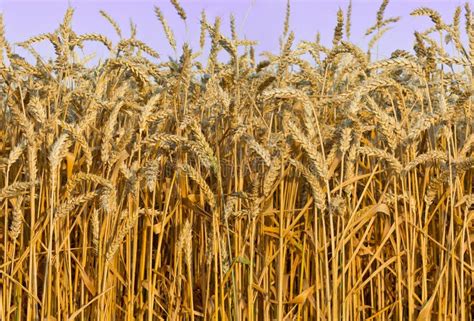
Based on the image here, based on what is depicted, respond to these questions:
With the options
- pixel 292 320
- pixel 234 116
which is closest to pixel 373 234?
pixel 292 320

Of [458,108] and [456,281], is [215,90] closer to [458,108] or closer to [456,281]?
[458,108]

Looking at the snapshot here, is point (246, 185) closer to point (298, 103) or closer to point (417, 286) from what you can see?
point (298, 103)

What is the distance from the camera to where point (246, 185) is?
8.12 ft

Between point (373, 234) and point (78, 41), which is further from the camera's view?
point (373, 234)

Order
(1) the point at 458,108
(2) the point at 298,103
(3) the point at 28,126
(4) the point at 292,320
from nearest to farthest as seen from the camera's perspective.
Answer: (3) the point at 28,126 < (1) the point at 458,108 < (4) the point at 292,320 < (2) the point at 298,103

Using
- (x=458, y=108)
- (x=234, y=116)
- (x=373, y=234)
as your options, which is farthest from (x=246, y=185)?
(x=458, y=108)

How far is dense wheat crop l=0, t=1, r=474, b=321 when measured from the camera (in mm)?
2084

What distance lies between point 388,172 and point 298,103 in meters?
0.46

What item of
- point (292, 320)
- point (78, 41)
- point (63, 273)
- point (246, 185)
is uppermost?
point (78, 41)

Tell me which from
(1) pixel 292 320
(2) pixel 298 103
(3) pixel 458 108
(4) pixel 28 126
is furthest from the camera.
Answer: (2) pixel 298 103

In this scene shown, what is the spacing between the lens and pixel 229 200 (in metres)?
2.06

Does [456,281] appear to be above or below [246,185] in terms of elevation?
below

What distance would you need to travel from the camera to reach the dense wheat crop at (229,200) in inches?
82.0

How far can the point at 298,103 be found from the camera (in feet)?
8.61
